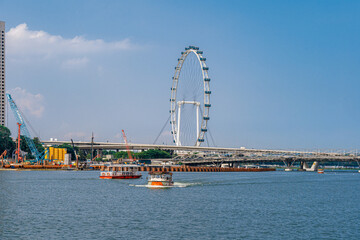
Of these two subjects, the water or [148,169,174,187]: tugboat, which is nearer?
the water

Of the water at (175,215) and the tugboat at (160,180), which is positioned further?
the tugboat at (160,180)

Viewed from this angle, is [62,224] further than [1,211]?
No

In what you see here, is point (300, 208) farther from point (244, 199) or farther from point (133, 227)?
point (133, 227)

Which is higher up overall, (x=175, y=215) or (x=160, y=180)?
(x=160, y=180)

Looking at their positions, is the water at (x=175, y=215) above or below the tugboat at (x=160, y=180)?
below

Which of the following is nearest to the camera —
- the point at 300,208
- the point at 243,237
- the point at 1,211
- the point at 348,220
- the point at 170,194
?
the point at 243,237

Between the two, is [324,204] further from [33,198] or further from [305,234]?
[33,198]

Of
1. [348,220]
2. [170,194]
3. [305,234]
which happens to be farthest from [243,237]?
[170,194]

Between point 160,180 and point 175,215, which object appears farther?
point 160,180

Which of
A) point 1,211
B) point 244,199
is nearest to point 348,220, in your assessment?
point 244,199

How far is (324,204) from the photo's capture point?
268 ft

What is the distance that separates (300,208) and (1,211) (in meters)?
40.3

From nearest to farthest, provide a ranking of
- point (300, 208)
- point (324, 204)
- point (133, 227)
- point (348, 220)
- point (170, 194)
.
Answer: point (133, 227)
point (348, 220)
point (300, 208)
point (324, 204)
point (170, 194)

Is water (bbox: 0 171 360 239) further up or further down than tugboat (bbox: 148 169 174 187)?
further down
